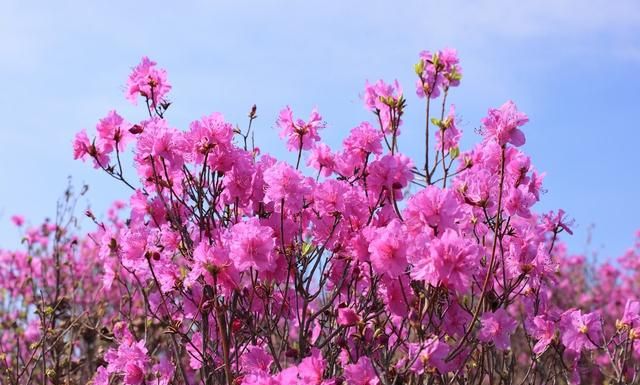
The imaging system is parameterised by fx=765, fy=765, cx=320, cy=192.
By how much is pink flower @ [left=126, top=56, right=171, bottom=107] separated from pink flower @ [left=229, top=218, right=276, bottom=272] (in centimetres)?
109

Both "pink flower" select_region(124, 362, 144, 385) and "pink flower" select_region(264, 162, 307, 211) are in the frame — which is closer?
"pink flower" select_region(264, 162, 307, 211)

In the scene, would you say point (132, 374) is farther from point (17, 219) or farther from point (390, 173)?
point (17, 219)

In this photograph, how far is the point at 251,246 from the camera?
288 cm

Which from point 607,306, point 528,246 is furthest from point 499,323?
point 607,306

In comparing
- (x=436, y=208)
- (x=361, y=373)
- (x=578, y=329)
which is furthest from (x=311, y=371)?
(x=578, y=329)

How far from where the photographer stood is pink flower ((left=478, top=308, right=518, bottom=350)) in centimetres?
308

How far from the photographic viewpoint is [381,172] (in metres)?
3.21

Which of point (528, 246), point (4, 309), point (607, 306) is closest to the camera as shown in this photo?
point (528, 246)

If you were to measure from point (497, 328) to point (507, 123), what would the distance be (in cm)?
83

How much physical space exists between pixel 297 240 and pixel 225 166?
480mm

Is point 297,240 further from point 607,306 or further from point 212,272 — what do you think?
point 607,306

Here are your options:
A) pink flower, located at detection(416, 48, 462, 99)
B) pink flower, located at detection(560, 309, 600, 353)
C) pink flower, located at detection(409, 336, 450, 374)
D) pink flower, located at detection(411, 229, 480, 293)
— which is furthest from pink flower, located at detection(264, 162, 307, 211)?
pink flower, located at detection(560, 309, 600, 353)

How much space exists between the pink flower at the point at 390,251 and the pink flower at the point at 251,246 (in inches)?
15.6

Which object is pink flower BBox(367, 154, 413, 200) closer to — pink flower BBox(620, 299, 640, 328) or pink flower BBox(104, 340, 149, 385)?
pink flower BBox(104, 340, 149, 385)
